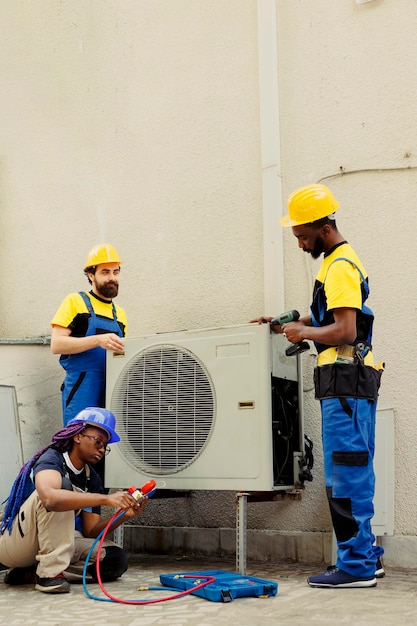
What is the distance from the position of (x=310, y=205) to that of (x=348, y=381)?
2.43ft

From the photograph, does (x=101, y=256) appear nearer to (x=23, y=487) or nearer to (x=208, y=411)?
(x=208, y=411)

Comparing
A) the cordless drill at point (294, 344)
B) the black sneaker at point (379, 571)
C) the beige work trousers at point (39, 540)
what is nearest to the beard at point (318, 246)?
the cordless drill at point (294, 344)

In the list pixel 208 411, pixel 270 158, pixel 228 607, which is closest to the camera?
pixel 228 607

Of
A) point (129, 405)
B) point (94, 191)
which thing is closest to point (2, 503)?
point (129, 405)

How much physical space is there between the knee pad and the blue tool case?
28 cm

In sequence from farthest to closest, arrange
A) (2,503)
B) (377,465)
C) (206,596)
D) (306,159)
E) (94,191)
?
(94,191) < (306,159) < (2,503) < (377,465) < (206,596)

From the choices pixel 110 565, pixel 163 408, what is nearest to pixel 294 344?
pixel 163 408

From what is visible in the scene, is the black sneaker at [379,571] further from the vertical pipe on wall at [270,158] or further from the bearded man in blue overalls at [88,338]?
the bearded man in blue overalls at [88,338]

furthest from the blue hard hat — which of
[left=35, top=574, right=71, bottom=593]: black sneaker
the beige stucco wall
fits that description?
the beige stucco wall

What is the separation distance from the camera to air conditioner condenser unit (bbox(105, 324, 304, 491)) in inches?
142

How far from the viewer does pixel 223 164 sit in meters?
4.61

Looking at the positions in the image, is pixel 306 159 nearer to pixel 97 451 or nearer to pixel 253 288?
pixel 253 288

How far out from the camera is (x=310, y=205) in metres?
3.40

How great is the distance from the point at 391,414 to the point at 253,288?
103 centimetres
